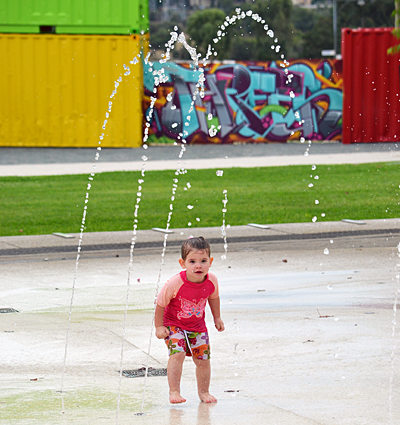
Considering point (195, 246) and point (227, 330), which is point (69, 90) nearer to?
point (227, 330)

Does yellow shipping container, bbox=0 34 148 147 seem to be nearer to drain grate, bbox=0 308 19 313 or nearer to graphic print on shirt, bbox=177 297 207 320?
drain grate, bbox=0 308 19 313

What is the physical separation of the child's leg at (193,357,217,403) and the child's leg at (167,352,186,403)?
0.34 feet

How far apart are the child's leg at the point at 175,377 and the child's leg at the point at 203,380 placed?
102 millimetres

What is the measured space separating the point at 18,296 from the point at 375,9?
8299 cm

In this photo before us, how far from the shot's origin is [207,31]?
316ft

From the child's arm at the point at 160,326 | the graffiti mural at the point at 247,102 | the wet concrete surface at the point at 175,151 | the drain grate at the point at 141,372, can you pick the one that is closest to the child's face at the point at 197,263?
the child's arm at the point at 160,326

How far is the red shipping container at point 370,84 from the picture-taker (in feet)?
88.5

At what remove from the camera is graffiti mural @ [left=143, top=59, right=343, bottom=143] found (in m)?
28.3

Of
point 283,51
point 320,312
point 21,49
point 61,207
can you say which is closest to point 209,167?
point 61,207

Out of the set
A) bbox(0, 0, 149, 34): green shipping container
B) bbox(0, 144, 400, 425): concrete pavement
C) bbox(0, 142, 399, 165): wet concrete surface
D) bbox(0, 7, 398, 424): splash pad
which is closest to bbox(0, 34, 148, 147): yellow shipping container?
bbox(0, 0, 149, 34): green shipping container

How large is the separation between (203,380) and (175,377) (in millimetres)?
162

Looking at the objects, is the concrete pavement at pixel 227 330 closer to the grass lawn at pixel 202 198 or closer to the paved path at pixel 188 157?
the grass lawn at pixel 202 198

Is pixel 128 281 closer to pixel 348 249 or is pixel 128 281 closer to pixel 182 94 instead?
pixel 348 249

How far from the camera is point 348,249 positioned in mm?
10266
